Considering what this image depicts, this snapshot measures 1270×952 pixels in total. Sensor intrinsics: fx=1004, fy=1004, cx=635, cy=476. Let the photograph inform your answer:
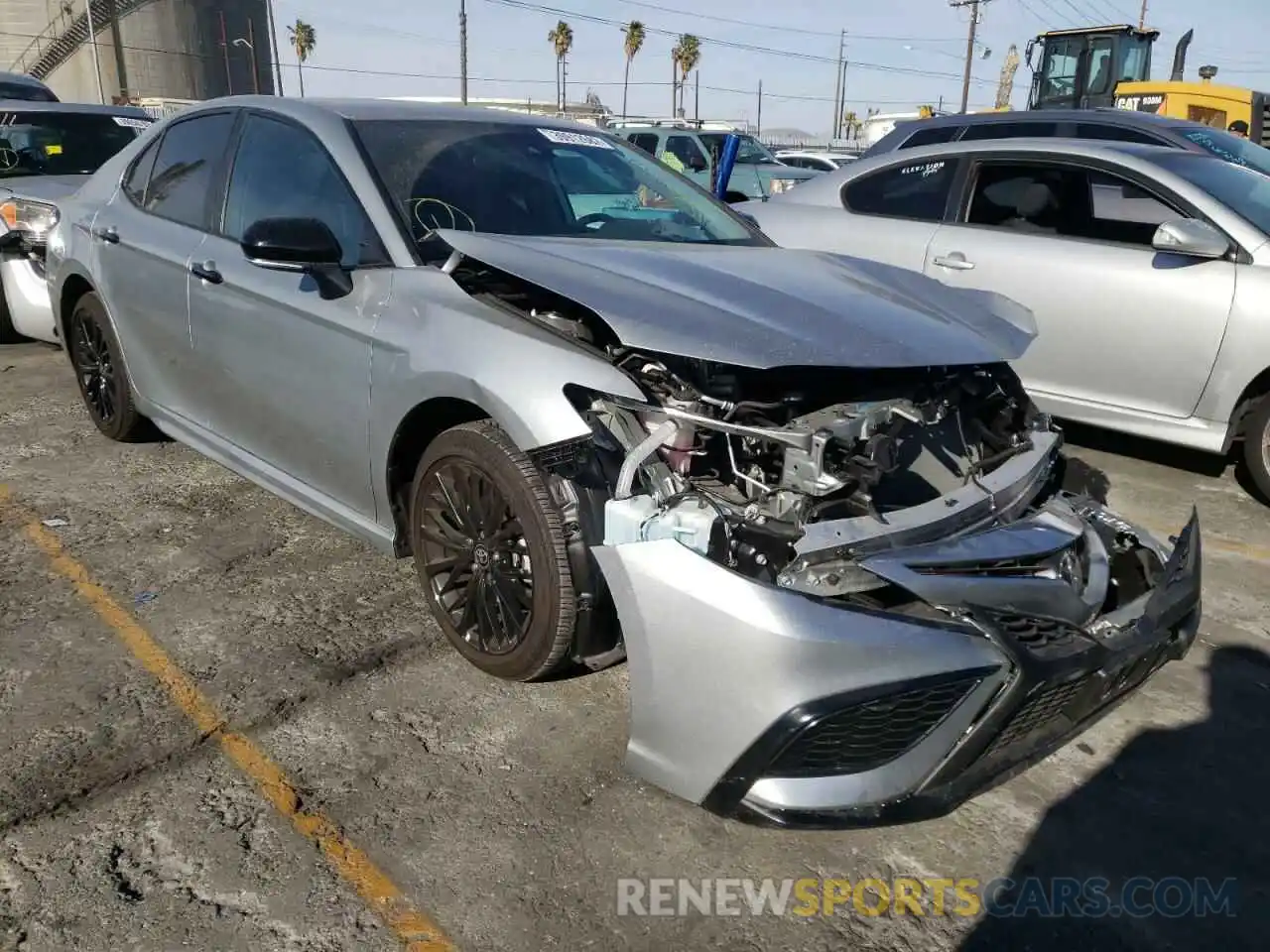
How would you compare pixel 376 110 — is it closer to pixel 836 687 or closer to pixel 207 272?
pixel 207 272

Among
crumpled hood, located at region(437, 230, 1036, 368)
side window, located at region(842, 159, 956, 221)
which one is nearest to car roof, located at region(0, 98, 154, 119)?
side window, located at region(842, 159, 956, 221)

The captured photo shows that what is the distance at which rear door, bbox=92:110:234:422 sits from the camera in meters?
3.95

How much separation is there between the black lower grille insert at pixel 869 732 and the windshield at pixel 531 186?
1887 mm

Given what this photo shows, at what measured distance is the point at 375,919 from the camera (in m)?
2.14

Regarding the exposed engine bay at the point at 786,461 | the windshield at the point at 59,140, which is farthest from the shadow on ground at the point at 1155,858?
the windshield at the point at 59,140

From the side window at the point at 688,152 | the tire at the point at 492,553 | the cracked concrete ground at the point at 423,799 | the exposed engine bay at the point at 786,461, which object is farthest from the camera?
the side window at the point at 688,152

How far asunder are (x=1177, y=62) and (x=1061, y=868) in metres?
17.4

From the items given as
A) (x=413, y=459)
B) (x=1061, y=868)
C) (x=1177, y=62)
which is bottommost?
(x=1061, y=868)

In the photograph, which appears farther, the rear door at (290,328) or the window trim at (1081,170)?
the window trim at (1081,170)

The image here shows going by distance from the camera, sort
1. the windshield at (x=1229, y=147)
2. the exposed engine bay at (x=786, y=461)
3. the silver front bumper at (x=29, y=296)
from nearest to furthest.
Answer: the exposed engine bay at (x=786, y=461), the silver front bumper at (x=29, y=296), the windshield at (x=1229, y=147)

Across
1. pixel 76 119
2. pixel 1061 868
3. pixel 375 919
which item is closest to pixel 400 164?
pixel 375 919

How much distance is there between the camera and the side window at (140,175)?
4.39 m

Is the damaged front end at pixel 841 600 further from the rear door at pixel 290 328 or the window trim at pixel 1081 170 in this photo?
the window trim at pixel 1081 170

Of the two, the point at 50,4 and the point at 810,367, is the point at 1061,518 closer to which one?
the point at 810,367
